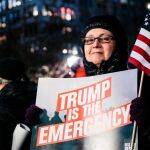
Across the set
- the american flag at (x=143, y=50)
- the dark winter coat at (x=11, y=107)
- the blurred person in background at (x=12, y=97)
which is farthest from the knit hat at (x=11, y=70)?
the american flag at (x=143, y=50)

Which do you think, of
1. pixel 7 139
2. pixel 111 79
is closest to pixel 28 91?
pixel 7 139

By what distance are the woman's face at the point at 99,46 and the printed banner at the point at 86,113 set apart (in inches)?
Answer: 6.4

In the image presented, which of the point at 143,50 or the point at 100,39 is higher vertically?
the point at 100,39

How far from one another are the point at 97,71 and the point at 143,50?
355 mm

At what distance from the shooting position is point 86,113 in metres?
2.80

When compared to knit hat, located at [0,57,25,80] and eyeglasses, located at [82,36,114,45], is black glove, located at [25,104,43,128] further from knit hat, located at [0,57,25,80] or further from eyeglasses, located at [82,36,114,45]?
knit hat, located at [0,57,25,80]

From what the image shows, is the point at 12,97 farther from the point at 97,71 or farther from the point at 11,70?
the point at 97,71

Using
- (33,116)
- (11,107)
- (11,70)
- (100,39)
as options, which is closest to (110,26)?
(100,39)

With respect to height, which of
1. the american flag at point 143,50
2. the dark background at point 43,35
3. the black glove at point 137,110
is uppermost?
the dark background at point 43,35

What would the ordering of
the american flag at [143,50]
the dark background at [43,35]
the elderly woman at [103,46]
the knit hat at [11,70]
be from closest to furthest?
the american flag at [143,50]
the elderly woman at [103,46]
the knit hat at [11,70]
the dark background at [43,35]

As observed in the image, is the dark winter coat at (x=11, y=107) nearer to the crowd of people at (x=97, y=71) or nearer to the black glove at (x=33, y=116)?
the crowd of people at (x=97, y=71)

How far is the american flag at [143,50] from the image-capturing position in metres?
2.70

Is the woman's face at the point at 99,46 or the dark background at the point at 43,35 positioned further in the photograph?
the dark background at the point at 43,35

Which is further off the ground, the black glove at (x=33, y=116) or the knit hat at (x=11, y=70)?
the knit hat at (x=11, y=70)
